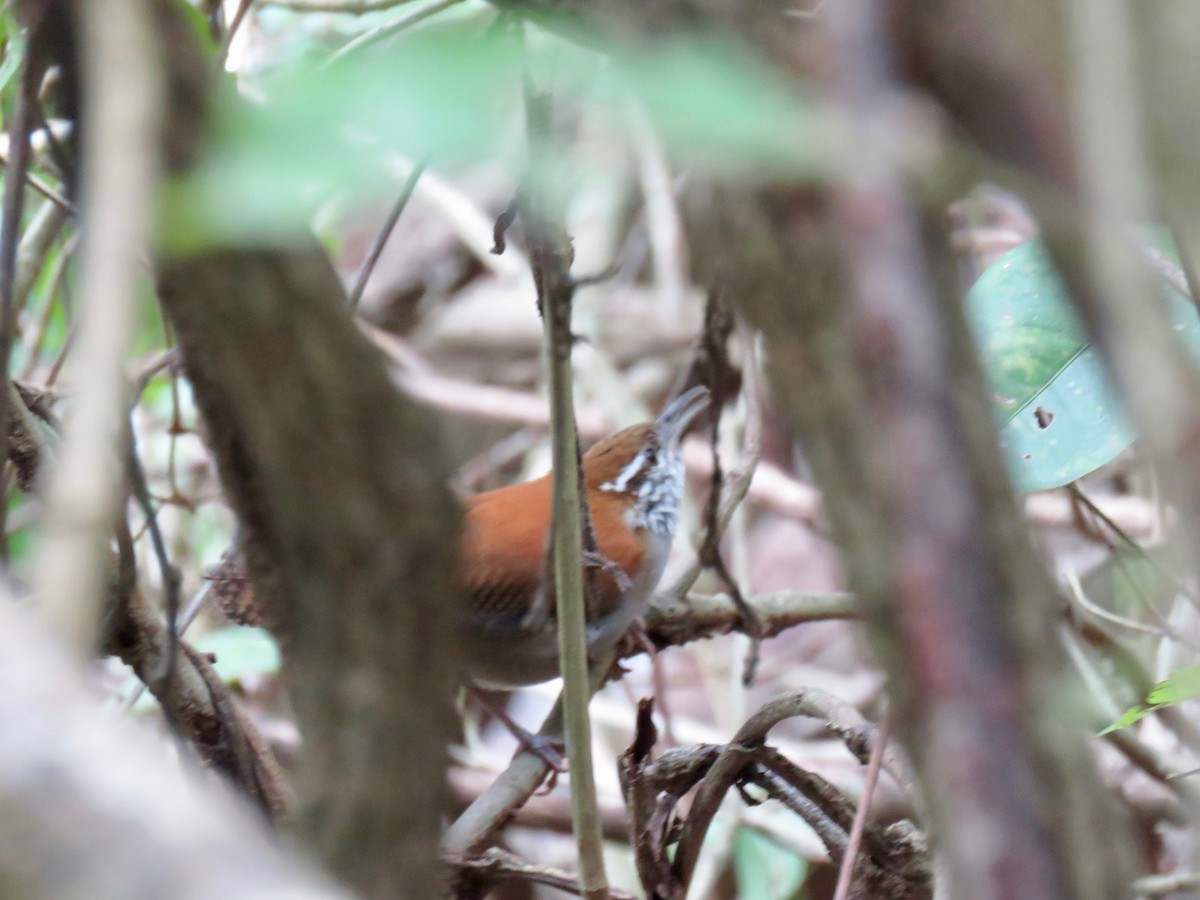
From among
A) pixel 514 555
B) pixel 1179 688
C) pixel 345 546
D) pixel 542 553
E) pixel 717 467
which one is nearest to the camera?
pixel 345 546

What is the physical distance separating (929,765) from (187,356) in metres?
0.52

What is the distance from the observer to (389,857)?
0.74m

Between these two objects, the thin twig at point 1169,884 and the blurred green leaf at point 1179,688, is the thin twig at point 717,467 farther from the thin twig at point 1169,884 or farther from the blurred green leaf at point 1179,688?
the blurred green leaf at point 1179,688

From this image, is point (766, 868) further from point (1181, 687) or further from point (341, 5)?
point (341, 5)

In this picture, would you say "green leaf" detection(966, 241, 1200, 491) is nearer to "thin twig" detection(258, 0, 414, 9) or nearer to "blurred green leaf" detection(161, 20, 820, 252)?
"thin twig" detection(258, 0, 414, 9)

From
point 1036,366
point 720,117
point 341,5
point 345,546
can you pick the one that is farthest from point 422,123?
point 341,5

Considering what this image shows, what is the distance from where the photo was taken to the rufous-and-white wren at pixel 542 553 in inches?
79.4

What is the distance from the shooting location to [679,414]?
2.74 metres

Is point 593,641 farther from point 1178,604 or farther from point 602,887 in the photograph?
point 1178,604

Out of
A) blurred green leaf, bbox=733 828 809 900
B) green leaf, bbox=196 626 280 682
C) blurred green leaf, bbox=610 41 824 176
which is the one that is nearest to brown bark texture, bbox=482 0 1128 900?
blurred green leaf, bbox=610 41 824 176

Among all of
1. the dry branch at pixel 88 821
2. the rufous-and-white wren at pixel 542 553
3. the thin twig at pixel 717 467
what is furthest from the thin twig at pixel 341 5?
the dry branch at pixel 88 821

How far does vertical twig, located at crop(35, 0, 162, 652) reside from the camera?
0.43 metres

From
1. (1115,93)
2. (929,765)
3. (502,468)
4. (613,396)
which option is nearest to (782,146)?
(1115,93)

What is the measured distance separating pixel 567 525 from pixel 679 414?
66.0 inches
